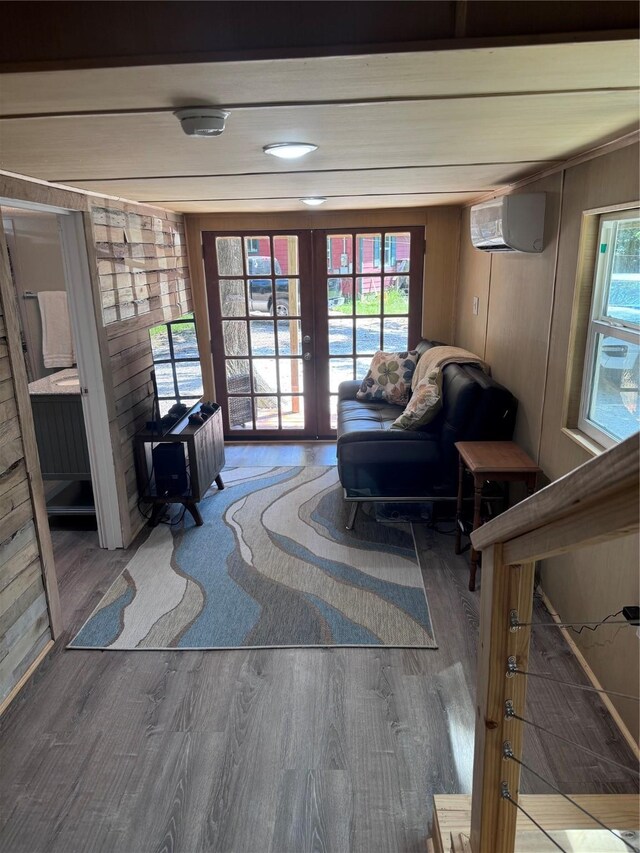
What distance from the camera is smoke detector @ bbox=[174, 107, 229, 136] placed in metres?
1.43

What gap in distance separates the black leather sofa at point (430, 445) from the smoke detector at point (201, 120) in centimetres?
221

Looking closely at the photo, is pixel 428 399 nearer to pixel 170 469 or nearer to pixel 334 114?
pixel 170 469

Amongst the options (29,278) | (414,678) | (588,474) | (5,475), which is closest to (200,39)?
(588,474)

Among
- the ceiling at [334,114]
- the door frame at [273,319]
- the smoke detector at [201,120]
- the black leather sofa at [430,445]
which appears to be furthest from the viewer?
the door frame at [273,319]

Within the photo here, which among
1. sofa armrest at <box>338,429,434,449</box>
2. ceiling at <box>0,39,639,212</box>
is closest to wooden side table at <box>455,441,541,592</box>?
sofa armrest at <box>338,429,434,449</box>

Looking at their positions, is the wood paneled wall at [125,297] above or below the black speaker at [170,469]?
above

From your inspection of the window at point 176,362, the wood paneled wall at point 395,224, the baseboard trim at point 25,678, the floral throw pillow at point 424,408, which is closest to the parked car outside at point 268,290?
the wood paneled wall at point 395,224

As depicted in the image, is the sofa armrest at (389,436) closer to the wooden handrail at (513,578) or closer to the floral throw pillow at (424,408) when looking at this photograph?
the floral throw pillow at (424,408)

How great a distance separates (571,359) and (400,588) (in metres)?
1.46

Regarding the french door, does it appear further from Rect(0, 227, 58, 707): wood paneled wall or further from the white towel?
Rect(0, 227, 58, 707): wood paneled wall

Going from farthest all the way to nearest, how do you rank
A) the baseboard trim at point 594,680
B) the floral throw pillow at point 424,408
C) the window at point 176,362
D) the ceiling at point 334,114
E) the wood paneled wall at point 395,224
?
the wood paneled wall at point 395,224, the window at point 176,362, the floral throw pillow at point 424,408, the baseboard trim at point 594,680, the ceiling at point 334,114

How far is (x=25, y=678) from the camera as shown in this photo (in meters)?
2.48

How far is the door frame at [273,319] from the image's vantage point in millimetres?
5094

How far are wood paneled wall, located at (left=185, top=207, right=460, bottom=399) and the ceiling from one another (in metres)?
2.21
